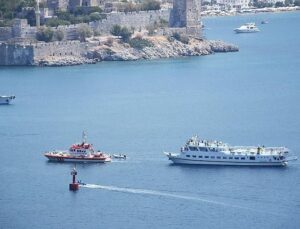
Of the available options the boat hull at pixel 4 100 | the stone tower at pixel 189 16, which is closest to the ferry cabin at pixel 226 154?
the boat hull at pixel 4 100

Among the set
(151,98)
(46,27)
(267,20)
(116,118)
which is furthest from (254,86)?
(267,20)

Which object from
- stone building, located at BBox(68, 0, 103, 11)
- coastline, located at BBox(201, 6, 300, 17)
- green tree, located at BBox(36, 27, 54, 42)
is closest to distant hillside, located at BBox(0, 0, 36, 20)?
stone building, located at BBox(68, 0, 103, 11)

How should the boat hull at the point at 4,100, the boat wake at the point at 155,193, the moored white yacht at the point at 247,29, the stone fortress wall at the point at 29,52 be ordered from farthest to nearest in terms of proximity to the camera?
the moored white yacht at the point at 247,29 < the stone fortress wall at the point at 29,52 < the boat hull at the point at 4,100 < the boat wake at the point at 155,193

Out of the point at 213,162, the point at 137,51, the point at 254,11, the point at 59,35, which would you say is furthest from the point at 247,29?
the point at 213,162

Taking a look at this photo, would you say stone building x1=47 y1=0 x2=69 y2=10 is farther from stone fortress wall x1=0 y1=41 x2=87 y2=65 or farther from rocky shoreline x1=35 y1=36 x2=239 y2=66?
stone fortress wall x1=0 y1=41 x2=87 y2=65

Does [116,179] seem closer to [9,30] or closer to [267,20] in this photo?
[9,30]

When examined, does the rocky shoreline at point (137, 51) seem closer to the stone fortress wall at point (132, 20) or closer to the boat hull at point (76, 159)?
the stone fortress wall at point (132, 20)

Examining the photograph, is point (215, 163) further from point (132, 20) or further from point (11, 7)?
point (11, 7)
